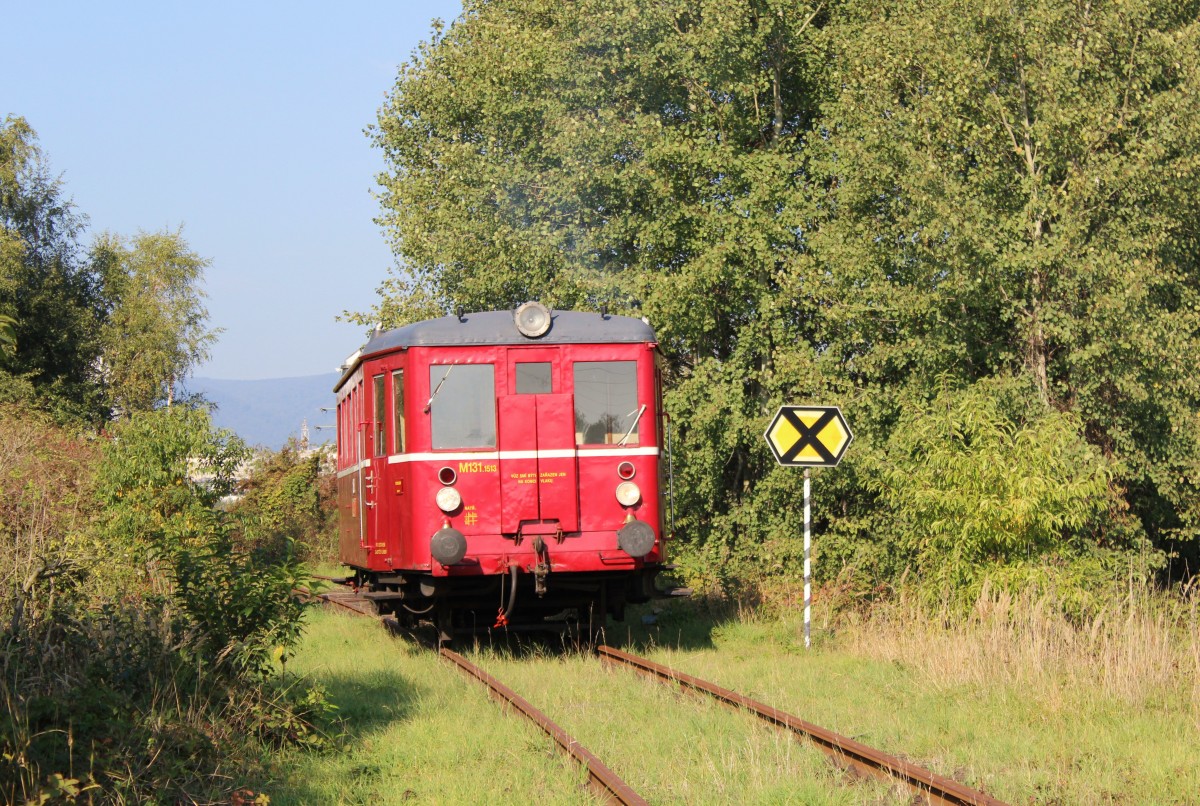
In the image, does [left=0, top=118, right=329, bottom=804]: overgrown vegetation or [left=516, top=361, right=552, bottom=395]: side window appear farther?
[left=516, top=361, right=552, bottom=395]: side window

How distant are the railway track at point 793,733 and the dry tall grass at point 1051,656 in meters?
1.76

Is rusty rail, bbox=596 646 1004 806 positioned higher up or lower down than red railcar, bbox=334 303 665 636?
lower down

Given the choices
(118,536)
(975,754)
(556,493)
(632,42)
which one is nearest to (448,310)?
(632,42)

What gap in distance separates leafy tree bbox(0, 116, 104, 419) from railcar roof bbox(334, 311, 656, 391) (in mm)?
29726

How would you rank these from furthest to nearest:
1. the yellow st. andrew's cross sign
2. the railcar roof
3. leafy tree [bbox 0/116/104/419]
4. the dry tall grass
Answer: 1. leafy tree [bbox 0/116/104/419]
2. the yellow st. andrew's cross sign
3. the railcar roof
4. the dry tall grass

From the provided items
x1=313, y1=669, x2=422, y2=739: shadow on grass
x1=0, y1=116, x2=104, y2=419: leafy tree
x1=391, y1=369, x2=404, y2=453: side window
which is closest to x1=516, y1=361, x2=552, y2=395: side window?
x1=391, y1=369, x2=404, y2=453: side window

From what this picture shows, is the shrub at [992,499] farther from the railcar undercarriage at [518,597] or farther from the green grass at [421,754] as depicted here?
the green grass at [421,754]

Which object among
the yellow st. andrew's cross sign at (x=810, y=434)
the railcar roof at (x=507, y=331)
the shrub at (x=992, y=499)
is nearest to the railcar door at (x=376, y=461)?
the railcar roof at (x=507, y=331)

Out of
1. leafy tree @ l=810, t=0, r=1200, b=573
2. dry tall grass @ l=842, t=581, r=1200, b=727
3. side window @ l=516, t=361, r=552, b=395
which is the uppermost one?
leafy tree @ l=810, t=0, r=1200, b=573

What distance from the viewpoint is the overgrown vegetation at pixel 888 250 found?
51.2 ft

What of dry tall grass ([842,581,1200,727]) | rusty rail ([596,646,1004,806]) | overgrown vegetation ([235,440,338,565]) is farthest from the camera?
overgrown vegetation ([235,440,338,565])

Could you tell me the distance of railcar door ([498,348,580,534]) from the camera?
1248 centimetres

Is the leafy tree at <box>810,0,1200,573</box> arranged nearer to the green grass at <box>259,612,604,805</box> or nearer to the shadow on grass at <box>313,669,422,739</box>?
the shadow on grass at <box>313,669,422,739</box>

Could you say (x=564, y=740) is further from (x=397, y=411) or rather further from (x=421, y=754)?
(x=397, y=411)
